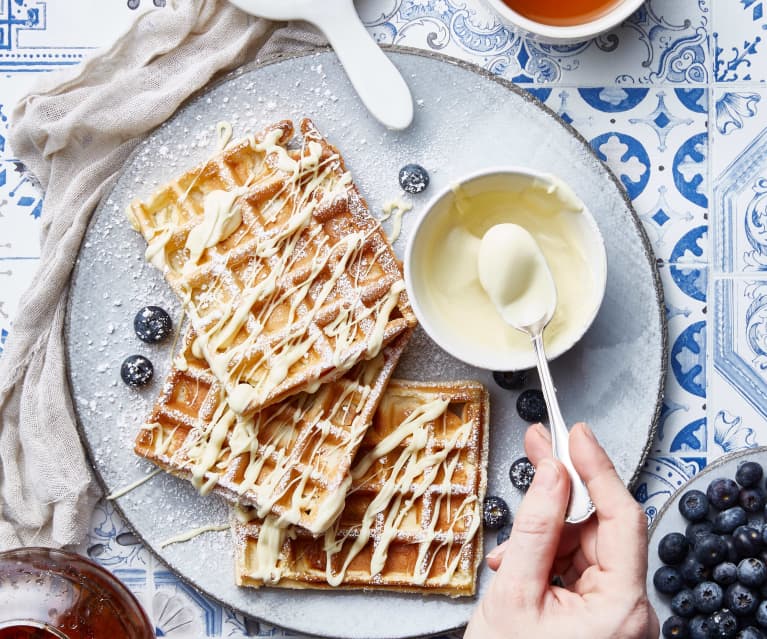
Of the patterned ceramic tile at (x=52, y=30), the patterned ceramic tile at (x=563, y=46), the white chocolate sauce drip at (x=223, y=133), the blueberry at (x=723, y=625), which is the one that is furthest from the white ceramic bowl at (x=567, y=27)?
the blueberry at (x=723, y=625)

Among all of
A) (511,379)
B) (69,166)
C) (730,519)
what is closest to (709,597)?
(730,519)

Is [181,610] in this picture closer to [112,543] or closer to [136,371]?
[112,543]

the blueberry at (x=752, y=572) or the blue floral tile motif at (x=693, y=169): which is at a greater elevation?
the blue floral tile motif at (x=693, y=169)

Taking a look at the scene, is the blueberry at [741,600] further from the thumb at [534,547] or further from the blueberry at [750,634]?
the thumb at [534,547]

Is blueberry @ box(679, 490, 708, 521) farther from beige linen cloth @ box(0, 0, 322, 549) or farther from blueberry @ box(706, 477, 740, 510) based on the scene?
beige linen cloth @ box(0, 0, 322, 549)

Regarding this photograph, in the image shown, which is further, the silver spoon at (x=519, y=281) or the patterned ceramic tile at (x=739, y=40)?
the patterned ceramic tile at (x=739, y=40)
